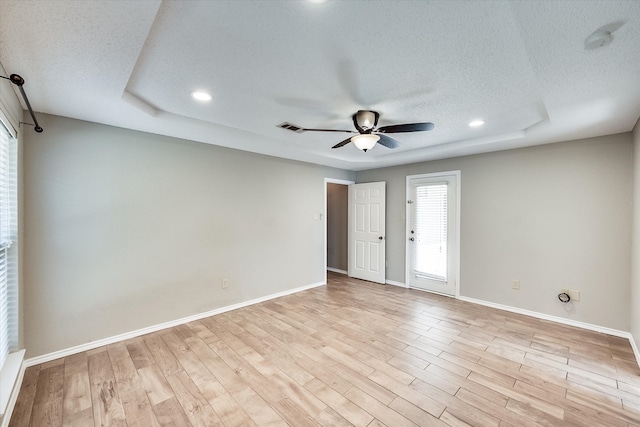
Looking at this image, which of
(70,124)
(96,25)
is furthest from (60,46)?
(70,124)

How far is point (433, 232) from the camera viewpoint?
4.60m

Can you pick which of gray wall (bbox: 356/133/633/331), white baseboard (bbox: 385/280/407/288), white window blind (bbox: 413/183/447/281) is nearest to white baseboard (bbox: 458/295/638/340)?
gray wall (bbox: 356/133/633/331)

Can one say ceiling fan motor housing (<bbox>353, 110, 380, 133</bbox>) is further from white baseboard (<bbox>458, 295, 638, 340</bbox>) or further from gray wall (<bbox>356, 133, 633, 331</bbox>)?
white baseboard (<bbox>458, 295, 638, 340</bbox>)

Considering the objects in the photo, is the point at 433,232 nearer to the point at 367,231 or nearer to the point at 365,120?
the point at 367,231

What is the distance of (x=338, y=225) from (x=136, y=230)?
166 inches

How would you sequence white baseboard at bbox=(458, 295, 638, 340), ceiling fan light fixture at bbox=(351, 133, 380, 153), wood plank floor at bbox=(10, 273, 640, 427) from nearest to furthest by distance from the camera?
wood plank floor at bbox=(10, 273, 640, 427) → ceiling fan light fixture at bbox=(351, 133, 380, 153) → white baseboard at bbox=(458, 295, 638, 340)

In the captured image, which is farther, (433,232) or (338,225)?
(338,225)

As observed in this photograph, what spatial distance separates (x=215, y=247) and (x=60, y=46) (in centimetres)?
261

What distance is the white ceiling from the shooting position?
4.19 feet

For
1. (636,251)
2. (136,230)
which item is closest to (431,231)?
(636,251)

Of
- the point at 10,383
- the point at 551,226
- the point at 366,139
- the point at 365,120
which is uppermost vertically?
the point at 365,120

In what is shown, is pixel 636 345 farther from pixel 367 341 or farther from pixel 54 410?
pixel 54 410

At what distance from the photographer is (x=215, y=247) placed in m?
3.70

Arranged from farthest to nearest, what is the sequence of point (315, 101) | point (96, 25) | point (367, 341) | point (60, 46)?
point (367, 341) → point (315, 101) → point (60, 46) → point (96, 25)
